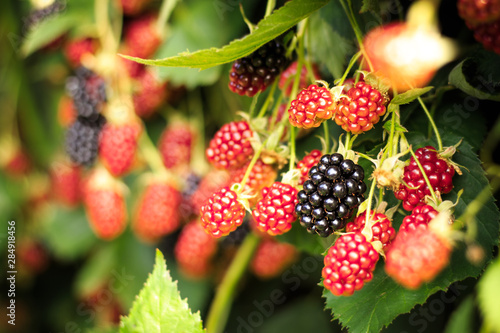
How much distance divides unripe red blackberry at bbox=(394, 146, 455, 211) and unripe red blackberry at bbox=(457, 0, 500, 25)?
0.45ft

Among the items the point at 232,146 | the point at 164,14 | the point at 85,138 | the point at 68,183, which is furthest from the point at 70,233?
the point at 232,146

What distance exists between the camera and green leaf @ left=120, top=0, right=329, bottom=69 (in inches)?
16.6

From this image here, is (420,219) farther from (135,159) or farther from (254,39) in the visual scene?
(135,159)

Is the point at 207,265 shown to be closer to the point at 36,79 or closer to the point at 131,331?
the point at 131,331

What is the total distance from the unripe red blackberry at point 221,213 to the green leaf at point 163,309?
0.38ft

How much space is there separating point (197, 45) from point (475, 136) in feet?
1.96

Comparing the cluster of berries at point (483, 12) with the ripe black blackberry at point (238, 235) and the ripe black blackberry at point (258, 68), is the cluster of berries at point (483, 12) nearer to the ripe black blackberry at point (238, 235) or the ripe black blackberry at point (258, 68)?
the ripe black blackberry at point (258, 68)

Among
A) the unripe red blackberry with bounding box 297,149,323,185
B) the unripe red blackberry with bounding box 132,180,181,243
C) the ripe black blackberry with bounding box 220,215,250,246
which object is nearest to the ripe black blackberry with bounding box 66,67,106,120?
the unripe red blackberry with bounding box 132,180,181,243

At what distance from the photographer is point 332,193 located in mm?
425

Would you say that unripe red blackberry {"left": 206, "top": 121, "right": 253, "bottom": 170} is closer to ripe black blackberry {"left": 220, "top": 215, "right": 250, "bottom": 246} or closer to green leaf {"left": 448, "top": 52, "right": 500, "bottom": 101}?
green leaf {"left": 448, "top": 52, "right": 500, "bottom": 101}

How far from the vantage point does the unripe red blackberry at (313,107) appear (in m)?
0.42

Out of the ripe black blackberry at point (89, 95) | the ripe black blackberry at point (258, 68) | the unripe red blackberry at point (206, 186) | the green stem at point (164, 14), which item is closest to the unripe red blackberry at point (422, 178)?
the ripe black blackberry at point (258, 68)

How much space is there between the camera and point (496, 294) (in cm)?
→ 29

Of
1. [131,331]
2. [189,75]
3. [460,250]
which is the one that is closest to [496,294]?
[460,250]
